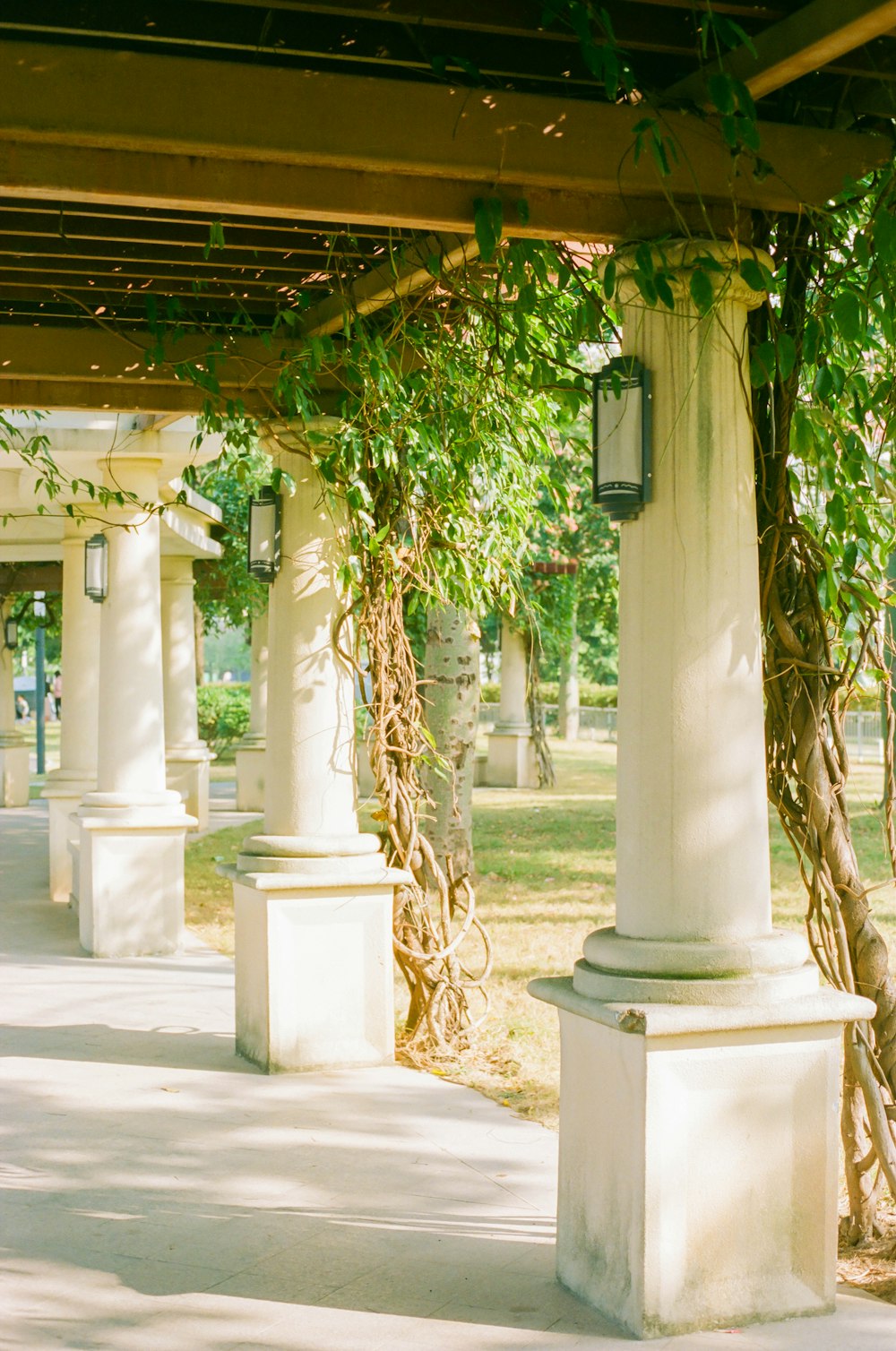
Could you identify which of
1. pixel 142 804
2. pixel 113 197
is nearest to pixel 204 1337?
pixel 113 197

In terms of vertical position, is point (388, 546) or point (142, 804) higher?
point (388, 546)

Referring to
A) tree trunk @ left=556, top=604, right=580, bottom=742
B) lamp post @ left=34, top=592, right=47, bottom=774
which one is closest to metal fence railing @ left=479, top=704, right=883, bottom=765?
tree trunk @ left=556, top=604, right=580, bottom=742

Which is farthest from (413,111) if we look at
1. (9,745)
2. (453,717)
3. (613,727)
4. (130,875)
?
(613,727)

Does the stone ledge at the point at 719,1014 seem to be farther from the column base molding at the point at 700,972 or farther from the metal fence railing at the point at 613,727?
the metal fence railing at the point at 613,727

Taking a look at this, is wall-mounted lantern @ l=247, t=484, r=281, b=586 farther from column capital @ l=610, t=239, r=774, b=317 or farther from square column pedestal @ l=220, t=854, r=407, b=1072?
column capital @ l=610, t=239, r=774, b=317

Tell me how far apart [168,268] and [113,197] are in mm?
1838

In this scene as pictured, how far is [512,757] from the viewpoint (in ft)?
77.9

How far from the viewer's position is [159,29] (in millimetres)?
3648

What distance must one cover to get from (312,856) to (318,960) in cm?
48

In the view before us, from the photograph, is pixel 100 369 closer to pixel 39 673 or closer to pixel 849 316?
pixel 849 316

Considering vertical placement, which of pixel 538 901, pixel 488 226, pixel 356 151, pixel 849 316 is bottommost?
pixel 538 901

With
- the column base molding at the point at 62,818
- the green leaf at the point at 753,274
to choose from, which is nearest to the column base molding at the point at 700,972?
the green leaf at the point at 753,274

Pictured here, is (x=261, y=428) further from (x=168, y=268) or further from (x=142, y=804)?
(x=142, y=804)

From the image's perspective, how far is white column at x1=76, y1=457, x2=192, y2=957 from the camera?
9953mm
